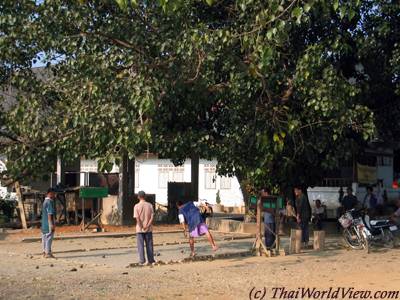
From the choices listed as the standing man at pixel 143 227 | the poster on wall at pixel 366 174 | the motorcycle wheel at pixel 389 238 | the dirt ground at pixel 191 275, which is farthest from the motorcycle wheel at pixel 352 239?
the poster on wall at pixel 366 174

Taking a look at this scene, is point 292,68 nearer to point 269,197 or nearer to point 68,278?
point 269,197

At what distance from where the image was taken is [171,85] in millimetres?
12492

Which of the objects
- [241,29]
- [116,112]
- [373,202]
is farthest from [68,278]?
[373,202]

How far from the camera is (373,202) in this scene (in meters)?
24.2

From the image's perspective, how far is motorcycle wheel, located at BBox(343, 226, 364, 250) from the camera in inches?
655

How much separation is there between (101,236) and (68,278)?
829 cm

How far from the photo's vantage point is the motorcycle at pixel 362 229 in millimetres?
16344

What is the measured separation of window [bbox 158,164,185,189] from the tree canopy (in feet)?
71.0

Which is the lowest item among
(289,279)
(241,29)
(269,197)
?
(289,279)

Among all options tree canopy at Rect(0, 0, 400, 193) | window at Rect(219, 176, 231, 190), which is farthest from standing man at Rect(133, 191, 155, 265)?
window at Rect(219, 176, 231, 190)

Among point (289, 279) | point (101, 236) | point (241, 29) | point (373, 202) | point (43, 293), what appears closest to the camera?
point (43, 293)

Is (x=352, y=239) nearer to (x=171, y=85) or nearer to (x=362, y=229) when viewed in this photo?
(x=362, y=229)

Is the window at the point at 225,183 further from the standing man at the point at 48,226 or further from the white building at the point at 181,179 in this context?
the standing man at the point at 48,226

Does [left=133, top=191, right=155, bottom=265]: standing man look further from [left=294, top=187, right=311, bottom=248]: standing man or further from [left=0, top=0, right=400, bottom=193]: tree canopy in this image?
[left=294, top=187, right=311, bottom=248]: standing man
